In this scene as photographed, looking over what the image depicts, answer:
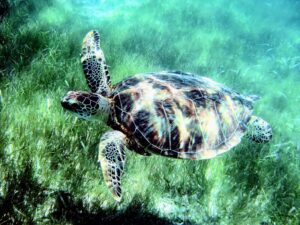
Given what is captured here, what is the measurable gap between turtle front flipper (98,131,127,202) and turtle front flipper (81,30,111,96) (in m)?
0.73

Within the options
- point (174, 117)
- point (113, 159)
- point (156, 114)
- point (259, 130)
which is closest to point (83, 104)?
point (113, 159)

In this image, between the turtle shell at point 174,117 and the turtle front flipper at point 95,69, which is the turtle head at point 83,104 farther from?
the turtle front flipper at point 95,69

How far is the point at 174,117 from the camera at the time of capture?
3.18 metres

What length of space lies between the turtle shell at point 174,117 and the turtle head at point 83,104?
0.86 ft

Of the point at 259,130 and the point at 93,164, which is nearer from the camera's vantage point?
the point at 93,164

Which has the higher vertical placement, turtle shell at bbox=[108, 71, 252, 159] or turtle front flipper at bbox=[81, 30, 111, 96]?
turtle front flipper at bbox=[81, 30, 111, 96]

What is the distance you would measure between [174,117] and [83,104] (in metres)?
1.01

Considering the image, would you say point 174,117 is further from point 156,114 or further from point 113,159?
point 113,159

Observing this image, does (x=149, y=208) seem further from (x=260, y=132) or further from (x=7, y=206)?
(x=260, y=132)

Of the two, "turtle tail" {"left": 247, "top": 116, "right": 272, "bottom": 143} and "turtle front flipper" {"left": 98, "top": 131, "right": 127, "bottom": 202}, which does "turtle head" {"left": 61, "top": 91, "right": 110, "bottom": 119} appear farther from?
"turtle tail" {"left": 247, "top": 116, "right": 272, "bottom": 143}

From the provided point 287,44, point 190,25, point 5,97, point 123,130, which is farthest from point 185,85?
point 287,44

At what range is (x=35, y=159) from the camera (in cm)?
300

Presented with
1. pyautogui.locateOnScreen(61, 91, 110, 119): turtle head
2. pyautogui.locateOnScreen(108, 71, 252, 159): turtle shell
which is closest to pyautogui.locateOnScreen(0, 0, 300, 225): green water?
pyautogui.locateOnScreen(61, 91, 110, 119): turtle head

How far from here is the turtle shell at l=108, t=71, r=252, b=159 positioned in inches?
123
